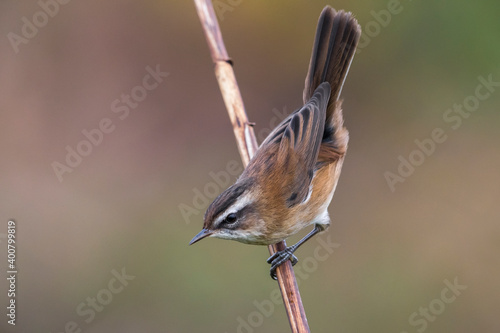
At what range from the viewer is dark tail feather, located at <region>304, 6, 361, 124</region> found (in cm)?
480

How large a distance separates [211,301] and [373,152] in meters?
2.99

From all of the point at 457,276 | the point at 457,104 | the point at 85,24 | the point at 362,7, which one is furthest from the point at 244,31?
the point at 457,276

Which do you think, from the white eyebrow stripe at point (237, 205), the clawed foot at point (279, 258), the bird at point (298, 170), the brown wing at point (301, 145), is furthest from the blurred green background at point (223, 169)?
the white eyebrow stripe at point (237, 205)

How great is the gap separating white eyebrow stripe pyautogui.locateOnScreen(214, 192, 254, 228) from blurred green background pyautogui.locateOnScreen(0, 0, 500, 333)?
2.10 m

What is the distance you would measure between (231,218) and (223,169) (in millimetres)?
3397

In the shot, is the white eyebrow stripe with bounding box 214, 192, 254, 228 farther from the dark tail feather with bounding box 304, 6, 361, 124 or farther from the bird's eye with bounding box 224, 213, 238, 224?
the dark tail feather with bounding box 304, 6, 361, 124

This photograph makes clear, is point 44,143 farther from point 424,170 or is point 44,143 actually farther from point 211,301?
point 424,170

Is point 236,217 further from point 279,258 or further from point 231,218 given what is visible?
point 279,258

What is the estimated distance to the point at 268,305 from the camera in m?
5.83

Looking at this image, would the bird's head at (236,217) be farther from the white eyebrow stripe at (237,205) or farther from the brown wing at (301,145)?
the brown wing at (301,145)

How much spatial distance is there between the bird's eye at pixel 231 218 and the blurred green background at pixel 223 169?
2143mm

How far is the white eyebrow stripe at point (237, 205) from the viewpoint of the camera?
393 centimetres

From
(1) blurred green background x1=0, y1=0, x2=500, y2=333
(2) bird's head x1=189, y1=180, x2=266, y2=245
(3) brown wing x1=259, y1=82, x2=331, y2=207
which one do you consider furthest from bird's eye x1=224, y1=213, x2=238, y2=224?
(1) blurred green background x1=0, y1=0, x2=500, y2=333

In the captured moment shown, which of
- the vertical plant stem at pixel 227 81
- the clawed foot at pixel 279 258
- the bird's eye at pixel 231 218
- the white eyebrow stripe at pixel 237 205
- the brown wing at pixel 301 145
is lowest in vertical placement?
the clawed foot at pixel 279 258
